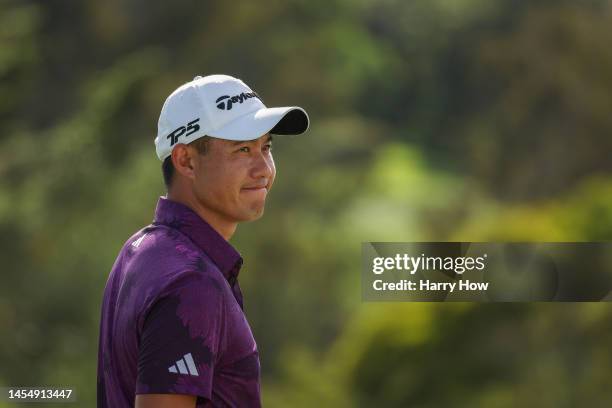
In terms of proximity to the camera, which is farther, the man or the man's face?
the man's face

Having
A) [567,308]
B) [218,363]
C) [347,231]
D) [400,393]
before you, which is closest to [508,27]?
[347,231]

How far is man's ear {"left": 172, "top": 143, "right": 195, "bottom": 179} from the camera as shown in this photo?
5.75ft

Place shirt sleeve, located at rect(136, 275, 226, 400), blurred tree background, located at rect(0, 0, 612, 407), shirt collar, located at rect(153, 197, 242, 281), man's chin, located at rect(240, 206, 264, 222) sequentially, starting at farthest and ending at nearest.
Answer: blurred tree background, located at rect(0, 0, 612, 407) → man's chin, located at rect(240, 206, 264, 222) → shirt collar, located at rect(153, 197, 242, 281) → shirt sleeve, located at rect(136, 275, 226, 400)

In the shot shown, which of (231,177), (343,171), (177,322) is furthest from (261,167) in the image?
(343,171)

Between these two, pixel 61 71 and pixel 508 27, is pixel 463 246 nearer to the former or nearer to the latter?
pixel 508 27

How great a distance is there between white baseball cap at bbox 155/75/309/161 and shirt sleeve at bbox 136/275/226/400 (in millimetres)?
313

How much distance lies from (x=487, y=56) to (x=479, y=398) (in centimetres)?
310

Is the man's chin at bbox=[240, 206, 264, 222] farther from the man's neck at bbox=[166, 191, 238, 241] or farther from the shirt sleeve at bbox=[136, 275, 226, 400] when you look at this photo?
the shirt sleeve at bbox=[136, 275, 226, 400]

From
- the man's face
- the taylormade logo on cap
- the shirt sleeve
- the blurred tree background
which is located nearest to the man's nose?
the man's face

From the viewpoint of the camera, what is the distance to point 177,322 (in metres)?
1.49

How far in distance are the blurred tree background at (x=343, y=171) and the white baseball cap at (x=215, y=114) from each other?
4186mm

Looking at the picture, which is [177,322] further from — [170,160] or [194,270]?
[170,160]

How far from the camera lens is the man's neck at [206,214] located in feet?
5.78

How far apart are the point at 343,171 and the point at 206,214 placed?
5.74 meters
